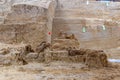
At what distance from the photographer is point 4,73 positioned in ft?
13.4

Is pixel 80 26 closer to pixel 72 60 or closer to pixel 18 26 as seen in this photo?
pixel 18 26

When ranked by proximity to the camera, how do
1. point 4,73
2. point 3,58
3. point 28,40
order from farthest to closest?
point 28,40, point 3,58, point 4,73

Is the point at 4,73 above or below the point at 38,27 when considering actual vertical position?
below

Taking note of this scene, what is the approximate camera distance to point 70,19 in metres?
11.2

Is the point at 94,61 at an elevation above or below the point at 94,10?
below

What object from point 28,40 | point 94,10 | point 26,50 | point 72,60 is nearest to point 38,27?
point 28,40

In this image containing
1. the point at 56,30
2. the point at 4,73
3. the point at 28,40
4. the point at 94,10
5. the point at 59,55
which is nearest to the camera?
the point at 4,73

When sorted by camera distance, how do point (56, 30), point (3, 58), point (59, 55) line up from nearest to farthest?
point (3, 58) → point (59, 55) → point (56, 30)

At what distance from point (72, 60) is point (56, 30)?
5669mm

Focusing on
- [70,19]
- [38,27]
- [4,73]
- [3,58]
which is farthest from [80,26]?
[4,73]

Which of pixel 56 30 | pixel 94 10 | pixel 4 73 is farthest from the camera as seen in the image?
pixel 94 10

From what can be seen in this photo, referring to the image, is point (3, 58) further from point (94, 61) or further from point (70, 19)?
point (70, 19)

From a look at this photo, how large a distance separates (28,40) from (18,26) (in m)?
0.55

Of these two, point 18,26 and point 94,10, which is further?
point 94,10
